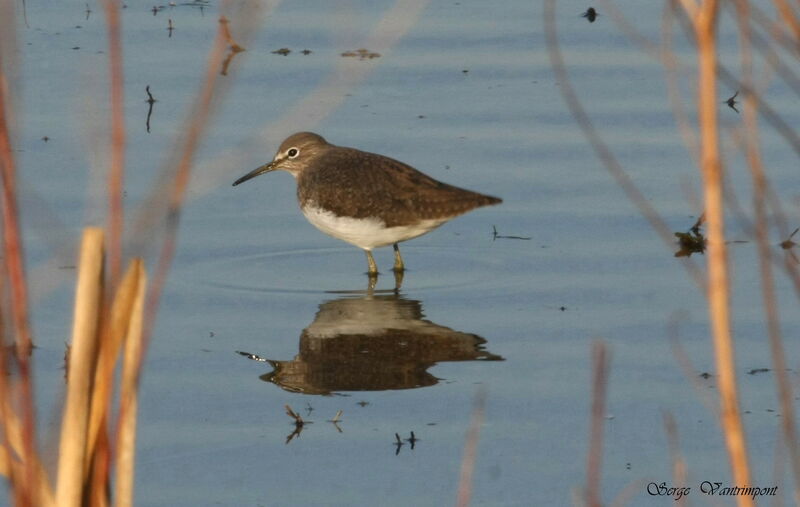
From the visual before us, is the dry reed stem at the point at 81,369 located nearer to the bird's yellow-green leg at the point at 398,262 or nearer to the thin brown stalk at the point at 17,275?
the thin brown stalk at the point at 17,275

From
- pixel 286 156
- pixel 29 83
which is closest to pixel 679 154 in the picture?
pixel 286 156

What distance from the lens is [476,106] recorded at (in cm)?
1050

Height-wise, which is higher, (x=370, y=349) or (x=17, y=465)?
(x=370, y=349)

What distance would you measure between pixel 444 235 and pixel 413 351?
2.15 meters

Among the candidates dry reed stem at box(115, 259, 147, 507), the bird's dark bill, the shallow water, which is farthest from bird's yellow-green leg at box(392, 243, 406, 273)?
dry reed stem at box(115, 259, 147, 507)

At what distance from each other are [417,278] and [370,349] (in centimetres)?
133

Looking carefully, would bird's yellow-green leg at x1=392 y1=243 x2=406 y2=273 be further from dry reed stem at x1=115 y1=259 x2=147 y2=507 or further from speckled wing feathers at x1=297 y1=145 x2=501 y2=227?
dry reed stem at x1=115 y1=259 x2=147 y2=507

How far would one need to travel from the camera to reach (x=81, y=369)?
253cm

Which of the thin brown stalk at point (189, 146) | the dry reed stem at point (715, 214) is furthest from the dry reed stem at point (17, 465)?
the dry reed stem at point (715, 214)

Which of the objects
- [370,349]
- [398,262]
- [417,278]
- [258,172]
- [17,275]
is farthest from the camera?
[258,172]

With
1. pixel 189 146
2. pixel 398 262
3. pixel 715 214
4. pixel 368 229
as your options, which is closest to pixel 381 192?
pixel 368 229

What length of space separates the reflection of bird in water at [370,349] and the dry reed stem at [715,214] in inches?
154

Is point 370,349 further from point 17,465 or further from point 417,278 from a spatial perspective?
point 17,465

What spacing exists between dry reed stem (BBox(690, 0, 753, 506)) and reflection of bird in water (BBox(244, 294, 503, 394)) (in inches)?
154
